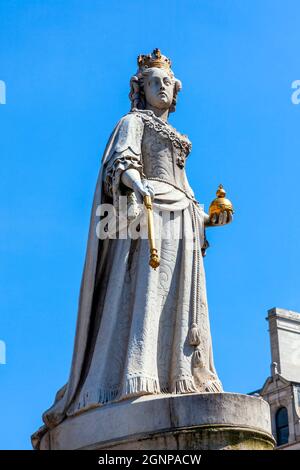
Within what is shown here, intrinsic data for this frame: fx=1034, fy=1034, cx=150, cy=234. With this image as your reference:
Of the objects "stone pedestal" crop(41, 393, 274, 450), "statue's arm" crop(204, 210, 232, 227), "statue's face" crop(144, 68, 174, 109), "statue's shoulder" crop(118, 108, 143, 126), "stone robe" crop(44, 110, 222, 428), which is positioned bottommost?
"stone pedestal" crop(41, 393, 274, 450)

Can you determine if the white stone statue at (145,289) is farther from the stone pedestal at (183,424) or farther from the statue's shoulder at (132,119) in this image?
the stone pedestal at (183,424)

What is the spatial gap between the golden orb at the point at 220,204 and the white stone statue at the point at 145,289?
3.1 inches

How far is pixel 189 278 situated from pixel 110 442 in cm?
264

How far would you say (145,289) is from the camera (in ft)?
A: 44.3

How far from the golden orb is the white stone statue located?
78mm

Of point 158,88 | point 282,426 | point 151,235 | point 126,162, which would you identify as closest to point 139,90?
point 158,88

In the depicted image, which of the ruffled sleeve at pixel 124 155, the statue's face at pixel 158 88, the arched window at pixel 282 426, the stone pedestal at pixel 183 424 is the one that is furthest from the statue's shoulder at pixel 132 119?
the arched window at pixel 282 426

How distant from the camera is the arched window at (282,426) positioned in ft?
139

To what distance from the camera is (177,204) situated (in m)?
14.4

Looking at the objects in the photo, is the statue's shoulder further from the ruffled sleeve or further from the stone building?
the stone building

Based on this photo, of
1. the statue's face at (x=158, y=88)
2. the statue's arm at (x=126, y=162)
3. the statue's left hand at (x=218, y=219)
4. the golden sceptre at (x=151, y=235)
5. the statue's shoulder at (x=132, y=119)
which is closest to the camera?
the golden sceptre at (x=151, y=235)

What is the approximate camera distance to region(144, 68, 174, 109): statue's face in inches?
595

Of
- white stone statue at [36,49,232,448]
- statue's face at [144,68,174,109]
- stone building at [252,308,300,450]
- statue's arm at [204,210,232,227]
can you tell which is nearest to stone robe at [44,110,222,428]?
white stone statue at [36,49,232,448]
